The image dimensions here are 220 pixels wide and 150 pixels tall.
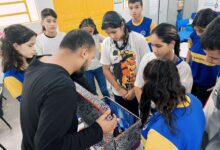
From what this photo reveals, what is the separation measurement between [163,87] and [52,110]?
1.65 feet

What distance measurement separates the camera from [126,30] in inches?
61.4

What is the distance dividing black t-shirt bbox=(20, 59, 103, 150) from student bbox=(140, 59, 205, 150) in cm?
27

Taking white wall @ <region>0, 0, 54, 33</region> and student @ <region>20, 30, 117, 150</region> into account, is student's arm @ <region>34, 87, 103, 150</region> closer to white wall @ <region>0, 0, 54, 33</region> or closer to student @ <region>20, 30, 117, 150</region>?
student @ <region>20, 30, 117, 150</region>

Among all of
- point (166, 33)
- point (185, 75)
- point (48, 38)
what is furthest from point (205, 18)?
point (48, 38)

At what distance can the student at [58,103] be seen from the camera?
2.23ft

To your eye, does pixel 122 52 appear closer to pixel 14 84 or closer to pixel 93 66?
pixel 93 66

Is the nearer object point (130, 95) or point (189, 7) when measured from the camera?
point (130, 95)

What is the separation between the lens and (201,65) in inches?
66.3

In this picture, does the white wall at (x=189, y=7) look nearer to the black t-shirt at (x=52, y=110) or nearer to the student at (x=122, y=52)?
the student at (x=122, y=52)

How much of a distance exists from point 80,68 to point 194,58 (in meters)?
1.30

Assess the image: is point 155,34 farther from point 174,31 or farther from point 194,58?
point 194,58

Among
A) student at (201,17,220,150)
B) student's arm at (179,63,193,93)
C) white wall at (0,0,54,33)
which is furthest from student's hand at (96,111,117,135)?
white wall at (0,0,54,33)

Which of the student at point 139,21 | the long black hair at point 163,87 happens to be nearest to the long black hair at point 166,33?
the long black hair at point 163,87

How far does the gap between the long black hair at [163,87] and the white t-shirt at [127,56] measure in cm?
70
